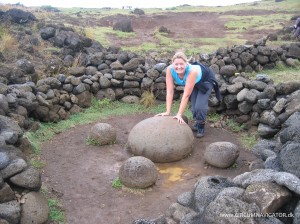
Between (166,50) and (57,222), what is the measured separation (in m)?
12.1

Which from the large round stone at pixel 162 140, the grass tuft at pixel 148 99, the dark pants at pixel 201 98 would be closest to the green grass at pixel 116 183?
→ the large round stone at pixel 162 140

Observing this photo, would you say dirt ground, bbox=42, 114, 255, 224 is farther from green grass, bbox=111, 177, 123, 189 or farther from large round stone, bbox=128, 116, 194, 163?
large round stone, bbox=128, 116, 194, 163

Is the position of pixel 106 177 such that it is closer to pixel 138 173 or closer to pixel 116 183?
pixel 116 183

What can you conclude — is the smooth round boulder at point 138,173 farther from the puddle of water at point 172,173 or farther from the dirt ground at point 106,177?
the puddle of water at point 172,173

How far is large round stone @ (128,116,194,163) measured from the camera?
6.45 metres

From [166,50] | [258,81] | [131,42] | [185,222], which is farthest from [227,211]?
[131,42]

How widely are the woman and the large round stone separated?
0.67 ft

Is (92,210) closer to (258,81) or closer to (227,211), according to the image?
(227,211)

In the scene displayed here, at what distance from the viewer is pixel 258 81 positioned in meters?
8.16

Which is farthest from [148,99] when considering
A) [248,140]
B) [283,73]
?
[283,73]

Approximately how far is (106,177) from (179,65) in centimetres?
221

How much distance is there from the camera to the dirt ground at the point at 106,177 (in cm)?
520

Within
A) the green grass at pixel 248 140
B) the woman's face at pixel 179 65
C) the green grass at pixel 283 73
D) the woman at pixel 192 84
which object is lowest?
the green grass at pixel 248 140

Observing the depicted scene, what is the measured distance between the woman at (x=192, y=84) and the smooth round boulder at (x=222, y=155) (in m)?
0.79
